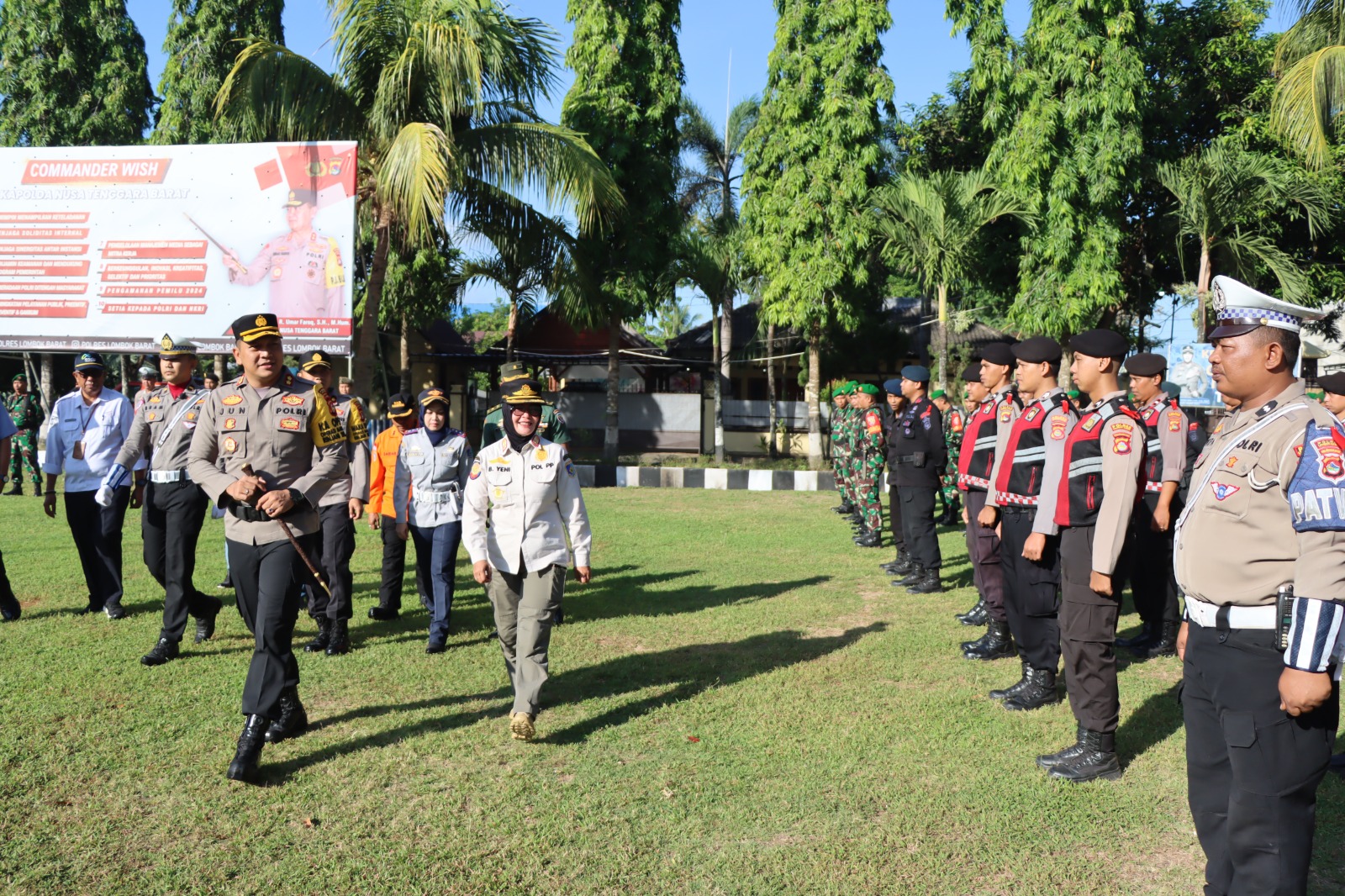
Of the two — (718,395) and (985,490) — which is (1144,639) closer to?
(985,490)

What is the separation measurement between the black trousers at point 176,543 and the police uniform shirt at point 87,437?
0.84m

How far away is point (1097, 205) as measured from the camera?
17.9m

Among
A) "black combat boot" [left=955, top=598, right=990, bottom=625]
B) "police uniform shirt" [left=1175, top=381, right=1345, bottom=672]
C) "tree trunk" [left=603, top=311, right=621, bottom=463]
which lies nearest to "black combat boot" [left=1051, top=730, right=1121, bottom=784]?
"police uniform shirt" [left=1175, top=381, right=1345, bottom=672]

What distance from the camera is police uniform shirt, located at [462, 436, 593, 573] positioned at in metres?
5.03

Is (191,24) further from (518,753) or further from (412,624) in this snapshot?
(518,753)

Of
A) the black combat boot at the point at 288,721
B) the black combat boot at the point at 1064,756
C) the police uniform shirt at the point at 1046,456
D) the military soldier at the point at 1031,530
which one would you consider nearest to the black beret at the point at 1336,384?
the military soldier at the point at 1031,530

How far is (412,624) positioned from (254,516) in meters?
2.94

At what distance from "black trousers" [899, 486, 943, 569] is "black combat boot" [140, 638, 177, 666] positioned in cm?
593

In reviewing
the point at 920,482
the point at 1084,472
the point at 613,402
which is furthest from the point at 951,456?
the point at 613,402

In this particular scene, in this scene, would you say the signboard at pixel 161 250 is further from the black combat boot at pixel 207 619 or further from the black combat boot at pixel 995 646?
the black combat boot at pixel 995 646

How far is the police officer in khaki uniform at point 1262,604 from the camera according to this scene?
2590 mm

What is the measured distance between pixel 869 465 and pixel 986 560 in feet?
13.4

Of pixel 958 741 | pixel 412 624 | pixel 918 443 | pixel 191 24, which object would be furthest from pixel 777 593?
pixel 191 24

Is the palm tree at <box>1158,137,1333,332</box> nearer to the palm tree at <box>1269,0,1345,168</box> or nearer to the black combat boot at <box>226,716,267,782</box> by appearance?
the palm tree at <box>1269,0,1345,168</box>
